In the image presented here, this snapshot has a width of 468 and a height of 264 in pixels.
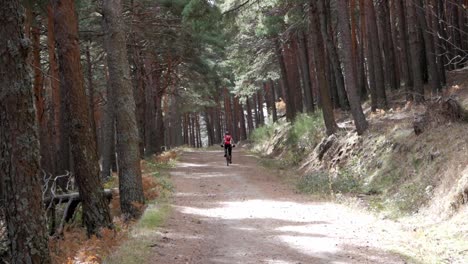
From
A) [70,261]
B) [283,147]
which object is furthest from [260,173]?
[70,261]

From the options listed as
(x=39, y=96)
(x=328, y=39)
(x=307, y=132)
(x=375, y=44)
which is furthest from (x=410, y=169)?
(x=307, y=132)

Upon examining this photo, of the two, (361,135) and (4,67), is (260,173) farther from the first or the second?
(4,67)

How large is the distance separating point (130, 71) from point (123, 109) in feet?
24.9

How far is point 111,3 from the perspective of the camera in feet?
40.0

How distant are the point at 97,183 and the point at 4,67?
5.02 metres

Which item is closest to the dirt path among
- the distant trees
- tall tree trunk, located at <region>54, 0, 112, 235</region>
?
tall tree trunk, located at <region>54, 0, 112, 235</region>

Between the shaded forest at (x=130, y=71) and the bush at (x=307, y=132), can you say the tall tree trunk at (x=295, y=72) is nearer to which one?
the shaded forest at (x=130, y=71)

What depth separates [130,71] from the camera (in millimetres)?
19625

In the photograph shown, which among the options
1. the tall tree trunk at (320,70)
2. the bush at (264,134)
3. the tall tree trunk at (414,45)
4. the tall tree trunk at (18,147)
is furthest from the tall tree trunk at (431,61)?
the tall tree trunk at (18,147)

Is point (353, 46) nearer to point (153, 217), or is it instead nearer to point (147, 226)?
point (153, 217)

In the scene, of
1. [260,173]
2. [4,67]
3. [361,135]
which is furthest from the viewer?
[260,173]

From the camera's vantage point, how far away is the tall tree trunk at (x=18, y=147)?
5355 mm

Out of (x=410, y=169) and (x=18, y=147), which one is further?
(x=410, y=169)

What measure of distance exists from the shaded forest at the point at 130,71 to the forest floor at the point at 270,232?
1690 millimetres
